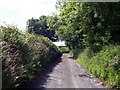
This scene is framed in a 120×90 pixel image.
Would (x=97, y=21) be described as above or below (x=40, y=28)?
above

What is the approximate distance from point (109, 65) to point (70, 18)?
9.93 metres

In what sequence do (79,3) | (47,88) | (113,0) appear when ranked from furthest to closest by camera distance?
(79,3), (113,0), (47,88)

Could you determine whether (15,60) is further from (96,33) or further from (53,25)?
(53,25)

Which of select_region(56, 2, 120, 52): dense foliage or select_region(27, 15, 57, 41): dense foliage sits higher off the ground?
select_region(56, 2, 120, 52): dense foliage

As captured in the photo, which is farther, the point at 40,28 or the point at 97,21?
the point at 40,28

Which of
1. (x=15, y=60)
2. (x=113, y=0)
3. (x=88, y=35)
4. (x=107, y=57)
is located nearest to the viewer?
(x=15, y=60)

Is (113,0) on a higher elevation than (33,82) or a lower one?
higher

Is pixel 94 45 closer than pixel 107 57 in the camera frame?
No

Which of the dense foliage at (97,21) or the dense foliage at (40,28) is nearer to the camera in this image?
the dense foliage at (97,21)

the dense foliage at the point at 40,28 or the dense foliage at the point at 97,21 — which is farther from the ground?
the dense foliage at the point at 97,21

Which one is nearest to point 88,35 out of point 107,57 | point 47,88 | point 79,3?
point 79,3

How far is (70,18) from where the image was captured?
26.4 meters

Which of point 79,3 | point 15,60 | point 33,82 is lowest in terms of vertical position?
point 33,82

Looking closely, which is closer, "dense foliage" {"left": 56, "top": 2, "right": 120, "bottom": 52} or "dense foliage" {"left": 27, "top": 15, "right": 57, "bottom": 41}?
"dense foliage" {"left": 56, "top": 2, "right": 120, "bottom": 52}
